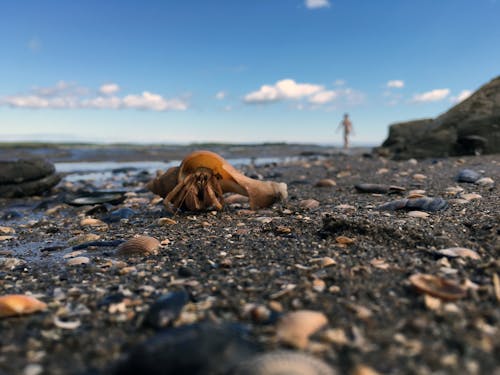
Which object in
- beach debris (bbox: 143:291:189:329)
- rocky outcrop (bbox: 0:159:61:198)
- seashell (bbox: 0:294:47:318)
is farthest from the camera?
rocky outcrop (bbox: 0:159:61:198)

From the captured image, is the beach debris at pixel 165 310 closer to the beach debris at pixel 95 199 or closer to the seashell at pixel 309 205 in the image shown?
the seashell at pixel 309 205

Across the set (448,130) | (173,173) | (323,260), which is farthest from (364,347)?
(448,130)

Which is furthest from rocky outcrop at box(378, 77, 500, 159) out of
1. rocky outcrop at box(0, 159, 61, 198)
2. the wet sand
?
rocky outcrop at box(0, 159, 61, 198)

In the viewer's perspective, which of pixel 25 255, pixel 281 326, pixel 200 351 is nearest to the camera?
pixel 200 351

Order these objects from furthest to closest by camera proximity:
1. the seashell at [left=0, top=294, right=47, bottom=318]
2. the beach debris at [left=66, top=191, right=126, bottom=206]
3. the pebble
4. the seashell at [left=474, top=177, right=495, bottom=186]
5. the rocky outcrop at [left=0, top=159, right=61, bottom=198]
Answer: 1. the rocky outcrop at [left=0, top=159, right=61, bottom=198]
2. the beach debris at [left=66, top=191, right=126, bottom=206]
3. the seashell at [left=474, top=177, right=495, bottom=186]
4. the pebble
5. the seashell at [left=0, top=294, right=47, bottom=318]

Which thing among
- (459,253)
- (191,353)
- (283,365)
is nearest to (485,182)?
(459,253)

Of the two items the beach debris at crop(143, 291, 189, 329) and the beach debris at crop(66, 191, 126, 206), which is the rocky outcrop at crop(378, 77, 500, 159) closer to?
the beach debris at crop(66, 191, 126, 206)

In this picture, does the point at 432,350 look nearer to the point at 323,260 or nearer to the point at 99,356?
the point at 323,260
